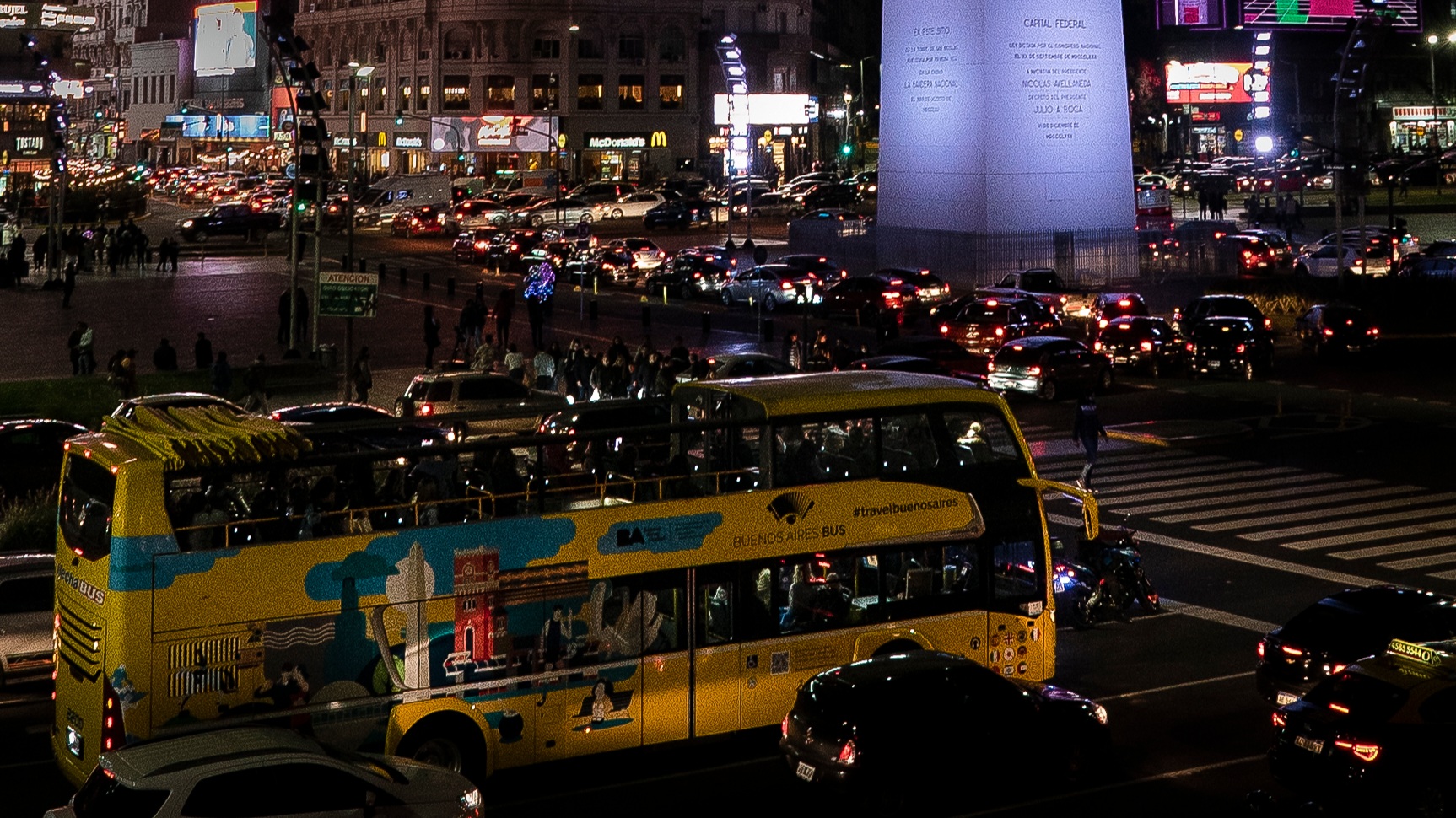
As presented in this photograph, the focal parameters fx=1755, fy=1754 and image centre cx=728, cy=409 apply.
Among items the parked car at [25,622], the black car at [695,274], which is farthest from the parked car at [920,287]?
the parked car at [25,622]

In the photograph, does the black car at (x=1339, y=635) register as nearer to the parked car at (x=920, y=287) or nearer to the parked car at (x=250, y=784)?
the parked car at (x=250, y=784)

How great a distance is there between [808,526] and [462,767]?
11.4ft

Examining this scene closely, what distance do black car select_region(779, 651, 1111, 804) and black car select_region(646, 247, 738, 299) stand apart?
41.8m

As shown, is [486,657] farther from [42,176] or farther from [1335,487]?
[42,176]

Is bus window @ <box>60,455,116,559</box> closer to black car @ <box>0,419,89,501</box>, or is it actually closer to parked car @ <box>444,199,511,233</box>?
black car @ <box>0,419,89,501</box>

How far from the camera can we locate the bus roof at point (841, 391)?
15156 millimetres

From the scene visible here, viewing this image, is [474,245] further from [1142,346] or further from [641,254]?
[1142,346]

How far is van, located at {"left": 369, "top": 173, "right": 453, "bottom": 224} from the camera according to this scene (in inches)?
3570

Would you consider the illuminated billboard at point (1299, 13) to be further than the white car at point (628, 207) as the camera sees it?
No

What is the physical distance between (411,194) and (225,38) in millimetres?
63209

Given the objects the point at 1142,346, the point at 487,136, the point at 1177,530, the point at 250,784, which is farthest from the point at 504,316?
the point at 487,136

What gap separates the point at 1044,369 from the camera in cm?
3609

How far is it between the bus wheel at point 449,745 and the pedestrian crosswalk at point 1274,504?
12795 millimetres

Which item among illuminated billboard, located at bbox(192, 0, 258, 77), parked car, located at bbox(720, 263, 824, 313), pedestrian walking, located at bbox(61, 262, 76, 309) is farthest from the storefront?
illuminated billboard, located at bbox(192, 0, 258, 77)
